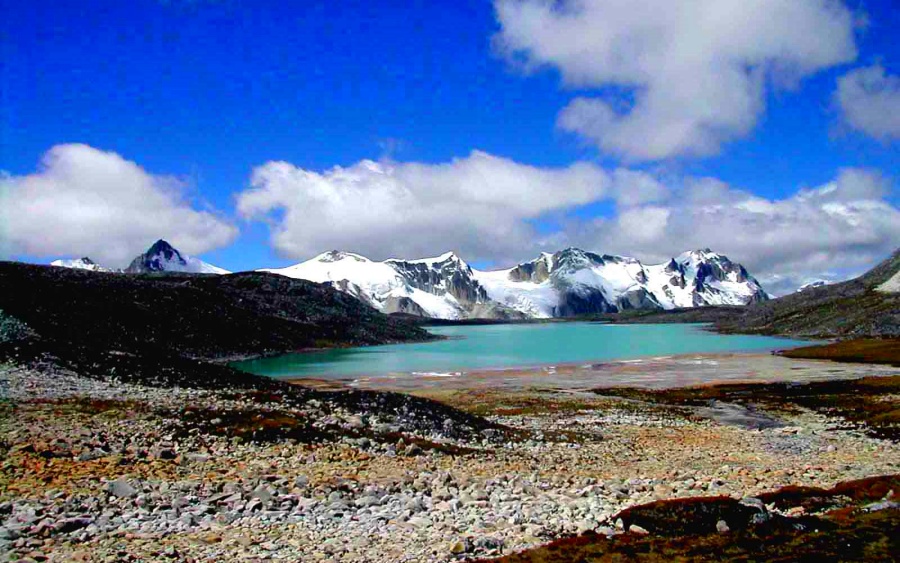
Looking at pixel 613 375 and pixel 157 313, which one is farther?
pixel 157 313

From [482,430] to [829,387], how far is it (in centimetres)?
5925

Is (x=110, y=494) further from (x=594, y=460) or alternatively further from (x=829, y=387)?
(x=829, y=387)

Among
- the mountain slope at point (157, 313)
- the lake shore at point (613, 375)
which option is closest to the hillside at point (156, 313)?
the mountain slope at point (157, 313)

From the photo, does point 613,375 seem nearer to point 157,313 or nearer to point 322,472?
point 322,472

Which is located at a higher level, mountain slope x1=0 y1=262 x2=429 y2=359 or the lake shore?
mountain slope x1=0 y1=262 x2=429 y2=359

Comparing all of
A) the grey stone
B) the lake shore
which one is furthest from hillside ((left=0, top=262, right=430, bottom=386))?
the grey stone

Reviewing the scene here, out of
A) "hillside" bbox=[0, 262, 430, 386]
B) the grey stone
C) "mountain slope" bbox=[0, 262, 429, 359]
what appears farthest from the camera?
"mountain slope" bbox=[0, 262, 429, 359]

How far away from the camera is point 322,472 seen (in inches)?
940

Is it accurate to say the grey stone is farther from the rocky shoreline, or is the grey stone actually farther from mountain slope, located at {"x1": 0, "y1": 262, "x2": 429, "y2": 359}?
mountain slope, located at {"x1": 0, "y1": 262, "x2": 429, "y2": 359}

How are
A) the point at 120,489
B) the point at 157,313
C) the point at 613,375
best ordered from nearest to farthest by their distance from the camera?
the point at 120,489, the point at 613,375, the point at 157,313

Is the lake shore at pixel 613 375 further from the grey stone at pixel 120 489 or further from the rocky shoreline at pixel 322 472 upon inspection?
the grey stone at pixel 120 489

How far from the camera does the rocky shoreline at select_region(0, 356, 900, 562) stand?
16.7m

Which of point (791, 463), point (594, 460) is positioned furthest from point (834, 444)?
point (594, 460)

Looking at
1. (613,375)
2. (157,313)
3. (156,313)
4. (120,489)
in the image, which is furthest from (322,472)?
(157,313)
